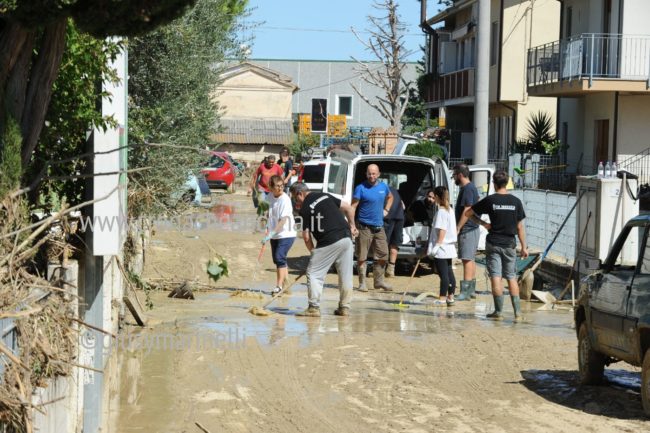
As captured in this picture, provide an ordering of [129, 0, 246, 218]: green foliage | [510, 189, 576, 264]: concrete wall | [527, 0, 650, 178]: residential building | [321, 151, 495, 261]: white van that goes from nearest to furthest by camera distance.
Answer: [129, 0, 246, 218]: green foliage → [321, 151, 495, 261]: white van → [510, 189, 576, 264]: concrete wall → [527, 0, 650, 178]: residential building

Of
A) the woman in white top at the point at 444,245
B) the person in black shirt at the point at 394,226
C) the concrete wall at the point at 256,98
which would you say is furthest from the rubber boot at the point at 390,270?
the concrete wall at the point at 256,98

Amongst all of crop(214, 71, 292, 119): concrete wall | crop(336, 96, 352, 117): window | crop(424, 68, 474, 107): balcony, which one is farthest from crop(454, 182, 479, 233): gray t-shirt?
crop(336, 96, 352, 117): window

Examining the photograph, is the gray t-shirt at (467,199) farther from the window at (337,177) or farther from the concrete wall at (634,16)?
the concrete wall at (634,16)

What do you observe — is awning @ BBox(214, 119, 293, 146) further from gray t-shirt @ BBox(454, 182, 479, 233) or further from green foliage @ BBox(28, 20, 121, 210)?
green foliage @ BBox(28, 20, 121, 210)

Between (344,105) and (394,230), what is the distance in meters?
66.7

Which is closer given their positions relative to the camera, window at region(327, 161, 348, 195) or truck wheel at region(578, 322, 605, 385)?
truck wheel at region(578, 322, 605, 385)

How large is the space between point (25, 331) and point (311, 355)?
536 centimetres

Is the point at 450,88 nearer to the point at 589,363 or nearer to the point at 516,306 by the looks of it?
the point at 516,306

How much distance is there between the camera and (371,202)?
17.0m

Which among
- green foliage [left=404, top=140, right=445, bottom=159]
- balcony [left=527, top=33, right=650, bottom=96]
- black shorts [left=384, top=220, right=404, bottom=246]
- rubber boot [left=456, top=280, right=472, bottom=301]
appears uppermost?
balcony [left=527, top=33, right=650, bottom=96]

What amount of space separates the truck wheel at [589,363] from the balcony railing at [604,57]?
20.0 metres

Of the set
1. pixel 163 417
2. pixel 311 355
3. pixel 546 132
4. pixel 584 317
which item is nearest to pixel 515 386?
pixel 584 317

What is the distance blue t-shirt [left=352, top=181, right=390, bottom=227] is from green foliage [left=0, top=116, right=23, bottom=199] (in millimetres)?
10554

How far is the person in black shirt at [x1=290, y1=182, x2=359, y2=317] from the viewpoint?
44.3ft
